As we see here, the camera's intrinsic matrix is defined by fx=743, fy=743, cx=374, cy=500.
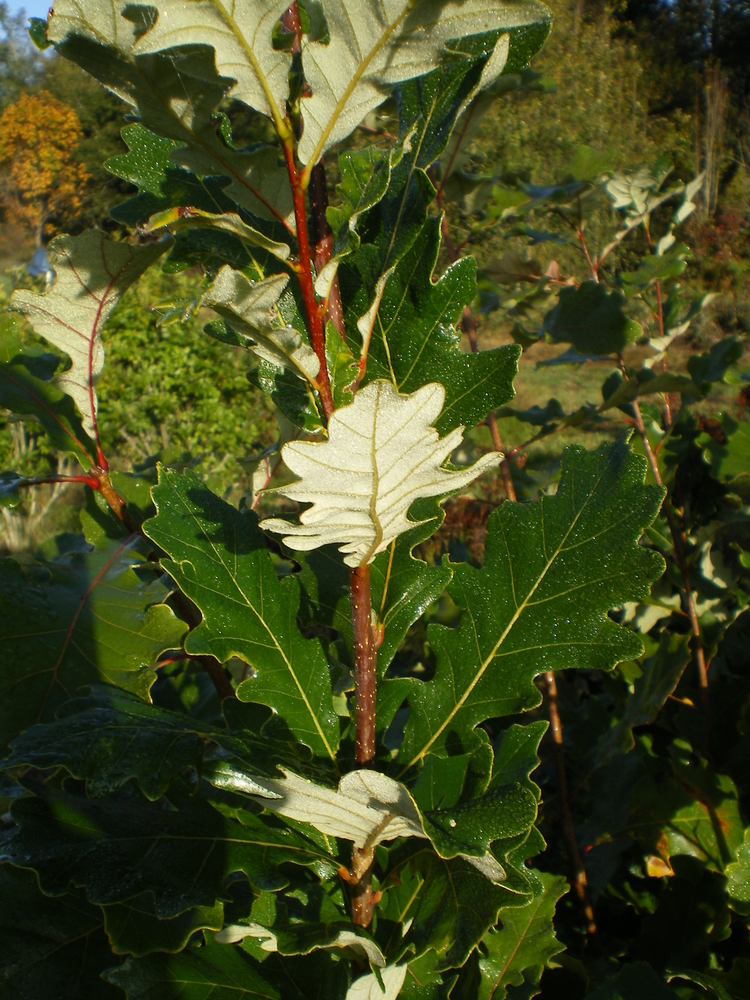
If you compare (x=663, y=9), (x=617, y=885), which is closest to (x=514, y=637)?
(x=617, y=885)

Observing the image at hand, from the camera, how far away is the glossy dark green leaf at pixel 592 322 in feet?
5.91

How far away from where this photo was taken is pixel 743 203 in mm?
14227

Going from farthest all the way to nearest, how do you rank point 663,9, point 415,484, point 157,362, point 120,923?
point 663,9
point 157,362
point 120,923
point 415,484

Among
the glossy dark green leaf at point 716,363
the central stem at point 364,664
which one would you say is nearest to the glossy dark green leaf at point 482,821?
the central stem at point 364,664

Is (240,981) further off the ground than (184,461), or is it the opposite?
(184,461)

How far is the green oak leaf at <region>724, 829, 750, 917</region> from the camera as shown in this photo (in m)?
1.18

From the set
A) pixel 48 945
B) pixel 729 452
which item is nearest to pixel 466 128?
pixel 729 452

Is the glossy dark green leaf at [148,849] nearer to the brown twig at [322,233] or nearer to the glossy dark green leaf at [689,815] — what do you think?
the brown twig at [322,233]

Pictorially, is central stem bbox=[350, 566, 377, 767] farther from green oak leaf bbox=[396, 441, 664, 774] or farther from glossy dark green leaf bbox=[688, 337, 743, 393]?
glossy dark green leaf bbox=[688, 337, 743, 393]

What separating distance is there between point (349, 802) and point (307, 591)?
345mm

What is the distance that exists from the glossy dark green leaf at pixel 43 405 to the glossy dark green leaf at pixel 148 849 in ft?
1.84

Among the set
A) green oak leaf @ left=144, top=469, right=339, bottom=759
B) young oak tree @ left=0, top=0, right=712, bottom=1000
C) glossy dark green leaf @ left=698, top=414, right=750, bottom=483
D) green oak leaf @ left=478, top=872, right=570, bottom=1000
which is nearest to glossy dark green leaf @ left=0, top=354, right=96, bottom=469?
young oak tree @ left=0, top=0, right=712, bottom=1000

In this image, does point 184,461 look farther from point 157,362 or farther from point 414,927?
point 157,362

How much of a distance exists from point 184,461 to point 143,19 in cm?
114
